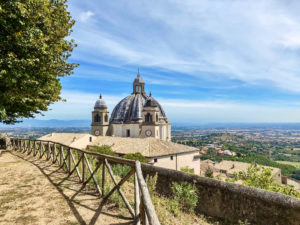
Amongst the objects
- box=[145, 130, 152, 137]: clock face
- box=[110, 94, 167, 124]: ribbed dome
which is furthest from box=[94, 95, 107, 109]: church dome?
box=[145, 130, 152, 137]: clock face

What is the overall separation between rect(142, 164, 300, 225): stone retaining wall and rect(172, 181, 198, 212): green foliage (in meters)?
0.23

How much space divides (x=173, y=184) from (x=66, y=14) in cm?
1021

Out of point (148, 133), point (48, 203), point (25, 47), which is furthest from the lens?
point (148, 133)

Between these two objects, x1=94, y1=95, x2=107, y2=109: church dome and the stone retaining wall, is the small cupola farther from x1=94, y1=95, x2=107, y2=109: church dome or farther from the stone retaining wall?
the stone retaining wall

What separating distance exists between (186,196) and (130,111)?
1503 inches

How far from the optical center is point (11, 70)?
270 inches

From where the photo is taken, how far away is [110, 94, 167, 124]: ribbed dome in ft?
141

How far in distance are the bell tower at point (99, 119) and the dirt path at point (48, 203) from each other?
3588 cm

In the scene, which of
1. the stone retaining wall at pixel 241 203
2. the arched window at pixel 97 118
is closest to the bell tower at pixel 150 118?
the arched window at pixel 97 118

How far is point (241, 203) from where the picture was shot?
19.4 feet

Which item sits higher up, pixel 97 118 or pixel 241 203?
pixel 97 118

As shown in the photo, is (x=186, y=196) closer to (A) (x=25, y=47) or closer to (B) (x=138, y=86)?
(A) (x=25, y=47)

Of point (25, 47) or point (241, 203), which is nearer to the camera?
point (241, 203)

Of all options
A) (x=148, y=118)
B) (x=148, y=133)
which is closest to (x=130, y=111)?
(x=148, y=118)
